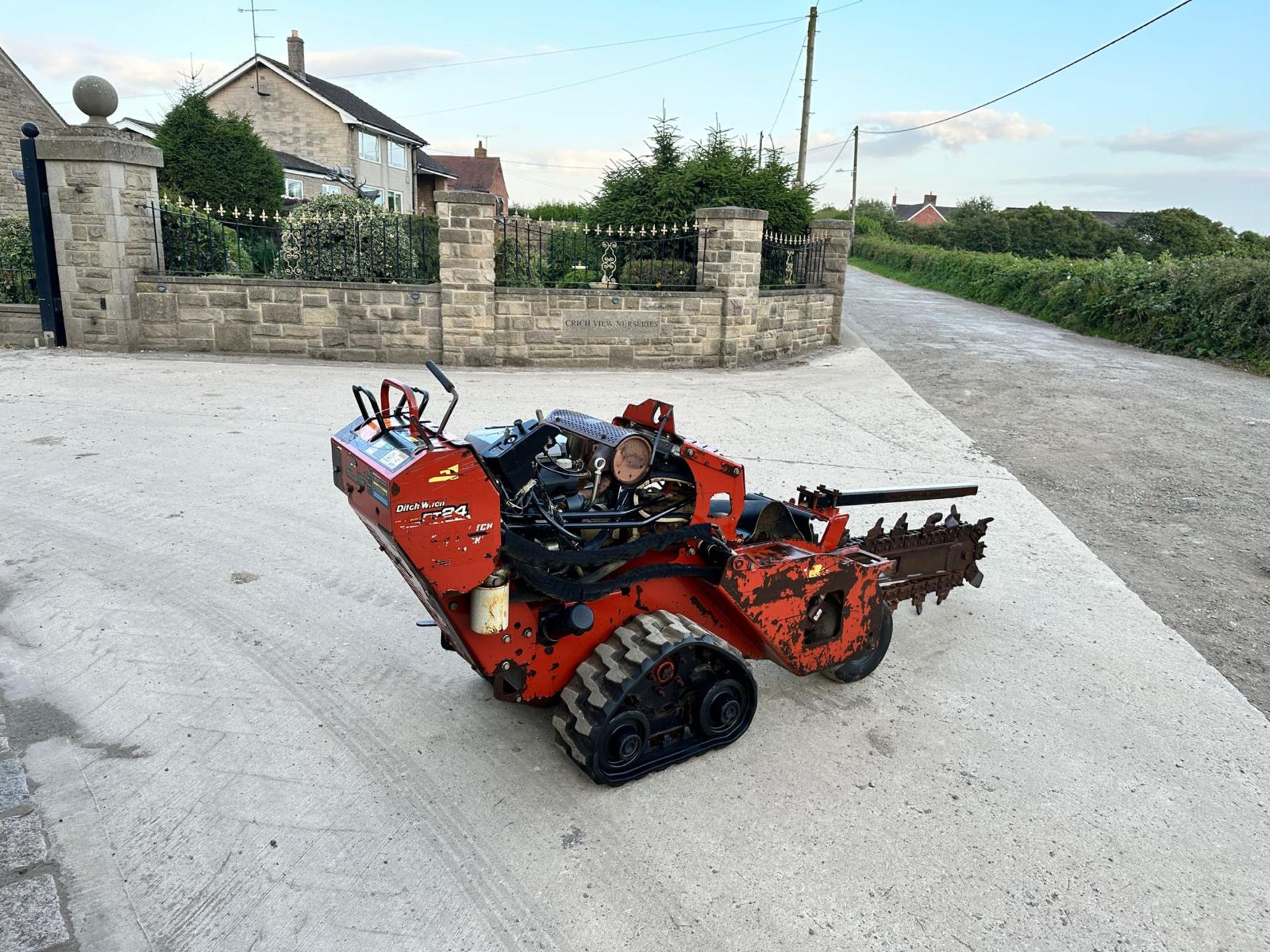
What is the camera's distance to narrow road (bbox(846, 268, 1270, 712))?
580 centimetres

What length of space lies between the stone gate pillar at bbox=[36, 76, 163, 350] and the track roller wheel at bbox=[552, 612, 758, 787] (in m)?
11.5

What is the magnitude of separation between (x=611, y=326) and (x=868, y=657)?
30.8ft

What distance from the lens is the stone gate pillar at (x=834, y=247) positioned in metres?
16.4

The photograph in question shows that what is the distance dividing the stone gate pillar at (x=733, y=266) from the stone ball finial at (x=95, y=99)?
332 inches

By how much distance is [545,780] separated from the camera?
3.57m

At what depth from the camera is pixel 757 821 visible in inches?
133

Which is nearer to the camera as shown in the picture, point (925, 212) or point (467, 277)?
point (467, 277)

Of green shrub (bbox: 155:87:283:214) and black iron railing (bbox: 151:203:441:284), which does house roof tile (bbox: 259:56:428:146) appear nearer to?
green shrub (bbox: 155:87:283:214)

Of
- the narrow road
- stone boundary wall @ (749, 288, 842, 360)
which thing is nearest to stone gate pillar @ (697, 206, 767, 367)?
stone boundary wall @ (749, 288, 842, 360)

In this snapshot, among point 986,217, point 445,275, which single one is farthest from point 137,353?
point 986,217

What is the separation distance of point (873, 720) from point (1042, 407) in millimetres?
8914

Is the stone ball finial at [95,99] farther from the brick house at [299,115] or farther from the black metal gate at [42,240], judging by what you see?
the brick house at [299,115]

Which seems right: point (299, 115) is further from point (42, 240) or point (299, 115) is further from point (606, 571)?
point (606, 571)

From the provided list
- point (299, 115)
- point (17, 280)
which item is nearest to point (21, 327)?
point (17, 280)
